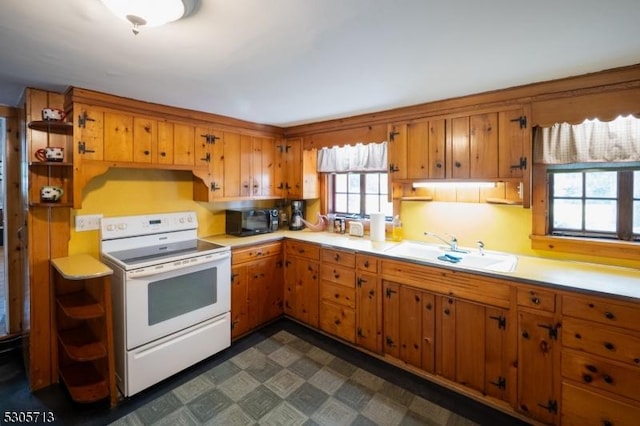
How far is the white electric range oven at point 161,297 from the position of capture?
2.22 meters

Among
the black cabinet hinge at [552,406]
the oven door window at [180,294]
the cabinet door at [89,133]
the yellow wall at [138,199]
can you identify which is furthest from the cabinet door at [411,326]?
the cabinet door at [89,133]

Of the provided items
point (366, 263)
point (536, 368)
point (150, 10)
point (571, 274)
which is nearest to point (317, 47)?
point (150, 10)

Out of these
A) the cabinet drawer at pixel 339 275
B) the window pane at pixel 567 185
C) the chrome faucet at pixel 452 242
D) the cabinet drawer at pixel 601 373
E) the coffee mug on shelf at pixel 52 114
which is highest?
the coffee mug on shelf at pixel 52 114

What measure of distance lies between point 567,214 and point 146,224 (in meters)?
3.48

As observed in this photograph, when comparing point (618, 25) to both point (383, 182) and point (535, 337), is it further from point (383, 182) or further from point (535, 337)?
point (383, 182)

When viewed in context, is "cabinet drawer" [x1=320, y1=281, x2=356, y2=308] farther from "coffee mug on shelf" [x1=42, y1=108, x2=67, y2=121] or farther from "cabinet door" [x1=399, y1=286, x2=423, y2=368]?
"coffee mug on shelf" [x1=42, y1=108, x2=67, y2=121]

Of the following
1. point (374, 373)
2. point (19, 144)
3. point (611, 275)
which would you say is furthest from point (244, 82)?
point (611, 275)

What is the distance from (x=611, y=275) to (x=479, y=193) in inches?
39.9

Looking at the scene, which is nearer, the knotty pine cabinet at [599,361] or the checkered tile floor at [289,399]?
the knotty pine cabinet at [599,361]

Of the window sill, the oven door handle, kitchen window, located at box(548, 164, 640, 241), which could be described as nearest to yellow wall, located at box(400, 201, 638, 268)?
the window sill

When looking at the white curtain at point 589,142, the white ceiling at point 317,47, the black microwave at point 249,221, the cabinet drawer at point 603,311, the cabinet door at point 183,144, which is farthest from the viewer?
the black microwave at point 249,221

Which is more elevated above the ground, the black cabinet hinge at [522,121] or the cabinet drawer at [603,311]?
the black cabinet hinge at [522,121]

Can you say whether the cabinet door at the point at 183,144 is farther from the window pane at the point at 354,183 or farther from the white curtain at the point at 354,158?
the window pane at the point at 354,183

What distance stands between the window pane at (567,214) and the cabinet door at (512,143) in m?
0.45
